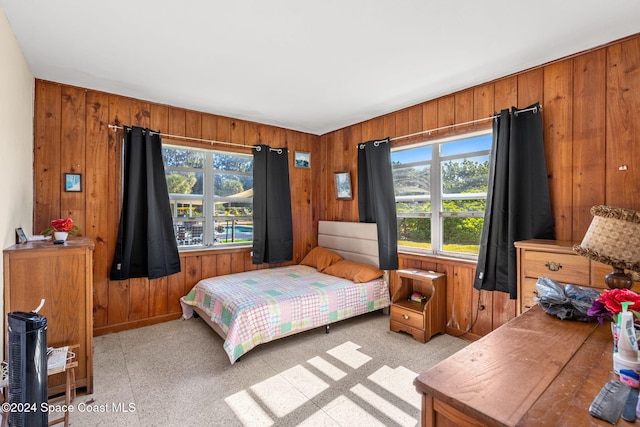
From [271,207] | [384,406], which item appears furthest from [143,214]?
[384,406]

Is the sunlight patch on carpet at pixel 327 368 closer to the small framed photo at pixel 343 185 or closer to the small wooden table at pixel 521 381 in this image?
the small wooden table at pixel 521 381

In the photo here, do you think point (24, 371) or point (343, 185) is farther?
point (343, 185)

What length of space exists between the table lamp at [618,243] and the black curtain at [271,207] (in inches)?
134

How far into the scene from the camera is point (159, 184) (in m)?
3.39

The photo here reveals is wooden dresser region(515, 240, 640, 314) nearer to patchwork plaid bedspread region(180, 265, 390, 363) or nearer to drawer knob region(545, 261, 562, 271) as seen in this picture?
drawer knob region(545, 261, 562, 271)

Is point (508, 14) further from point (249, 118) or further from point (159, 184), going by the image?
point (159, 184)

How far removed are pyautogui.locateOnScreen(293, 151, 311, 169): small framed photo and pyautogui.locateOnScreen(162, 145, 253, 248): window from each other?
73cm

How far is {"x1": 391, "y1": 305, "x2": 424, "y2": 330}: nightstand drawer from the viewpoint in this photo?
3010 mm

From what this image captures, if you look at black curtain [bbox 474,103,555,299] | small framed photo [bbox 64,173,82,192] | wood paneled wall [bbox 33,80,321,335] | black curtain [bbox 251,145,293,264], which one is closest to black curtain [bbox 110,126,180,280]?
wood paneled wall [bbox 33,80,321,335]

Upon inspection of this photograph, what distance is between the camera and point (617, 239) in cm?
134

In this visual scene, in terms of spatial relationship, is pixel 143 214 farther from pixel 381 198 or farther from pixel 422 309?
pixel 422 309

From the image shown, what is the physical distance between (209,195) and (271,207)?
828 mm

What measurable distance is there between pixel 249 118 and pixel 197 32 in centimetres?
192

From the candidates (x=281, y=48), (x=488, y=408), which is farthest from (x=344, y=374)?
(x=281, y=48)
